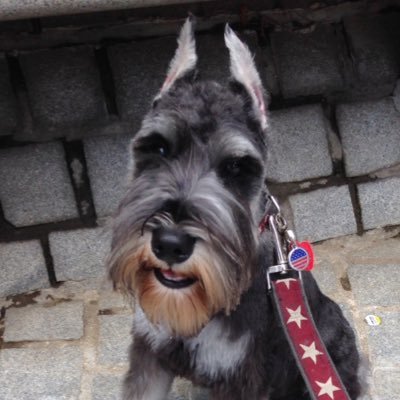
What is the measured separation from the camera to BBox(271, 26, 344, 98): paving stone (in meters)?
3.55

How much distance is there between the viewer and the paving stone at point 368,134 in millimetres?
3740

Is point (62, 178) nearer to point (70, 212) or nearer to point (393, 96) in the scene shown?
point (70, 212)

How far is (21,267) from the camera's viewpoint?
355 centimetres

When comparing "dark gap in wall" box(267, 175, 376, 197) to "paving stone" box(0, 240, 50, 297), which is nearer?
"paving stone" box(0, 240, 50, 297)

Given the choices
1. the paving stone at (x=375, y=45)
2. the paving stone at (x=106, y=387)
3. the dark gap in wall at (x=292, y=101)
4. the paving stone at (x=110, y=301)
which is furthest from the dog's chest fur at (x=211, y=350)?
the paving stone at (x=375, y=45)

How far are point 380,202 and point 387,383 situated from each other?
1211 millimetres

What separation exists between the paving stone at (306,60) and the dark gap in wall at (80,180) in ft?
3.41

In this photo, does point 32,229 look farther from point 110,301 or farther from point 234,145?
point 234,145

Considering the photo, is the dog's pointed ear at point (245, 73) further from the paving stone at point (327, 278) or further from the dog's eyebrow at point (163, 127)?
the paving stone at point (327, 278)

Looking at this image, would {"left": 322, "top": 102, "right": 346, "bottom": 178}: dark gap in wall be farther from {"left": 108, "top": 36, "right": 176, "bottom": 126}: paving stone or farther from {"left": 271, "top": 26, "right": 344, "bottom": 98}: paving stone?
{"left": 108, "top": 36, "right": 176, "bottom": 126}: paving stone

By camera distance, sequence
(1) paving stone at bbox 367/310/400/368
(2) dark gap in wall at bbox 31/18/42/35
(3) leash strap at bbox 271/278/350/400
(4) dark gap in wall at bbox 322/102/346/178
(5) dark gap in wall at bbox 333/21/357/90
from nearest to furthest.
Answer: (3) leash strap at bbox 271/278/350/400, (1) paving stone at bbox 367/310/400/368, (2) dark gap in wall at bbox 31/18/42/35, (5) dark gap in wall at bbox 333/21/357/90, (4) dark gap in wall at bbox 322/102/346/178

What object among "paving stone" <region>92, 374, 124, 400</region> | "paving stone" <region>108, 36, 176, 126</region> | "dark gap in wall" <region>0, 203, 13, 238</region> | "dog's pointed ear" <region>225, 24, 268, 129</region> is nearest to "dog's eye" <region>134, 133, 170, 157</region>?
"dog's pointed ear" <region>225, 24, 268, 129</region>

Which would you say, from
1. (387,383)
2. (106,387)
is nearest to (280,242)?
(387,383)

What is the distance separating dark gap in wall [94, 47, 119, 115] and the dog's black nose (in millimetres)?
1671
